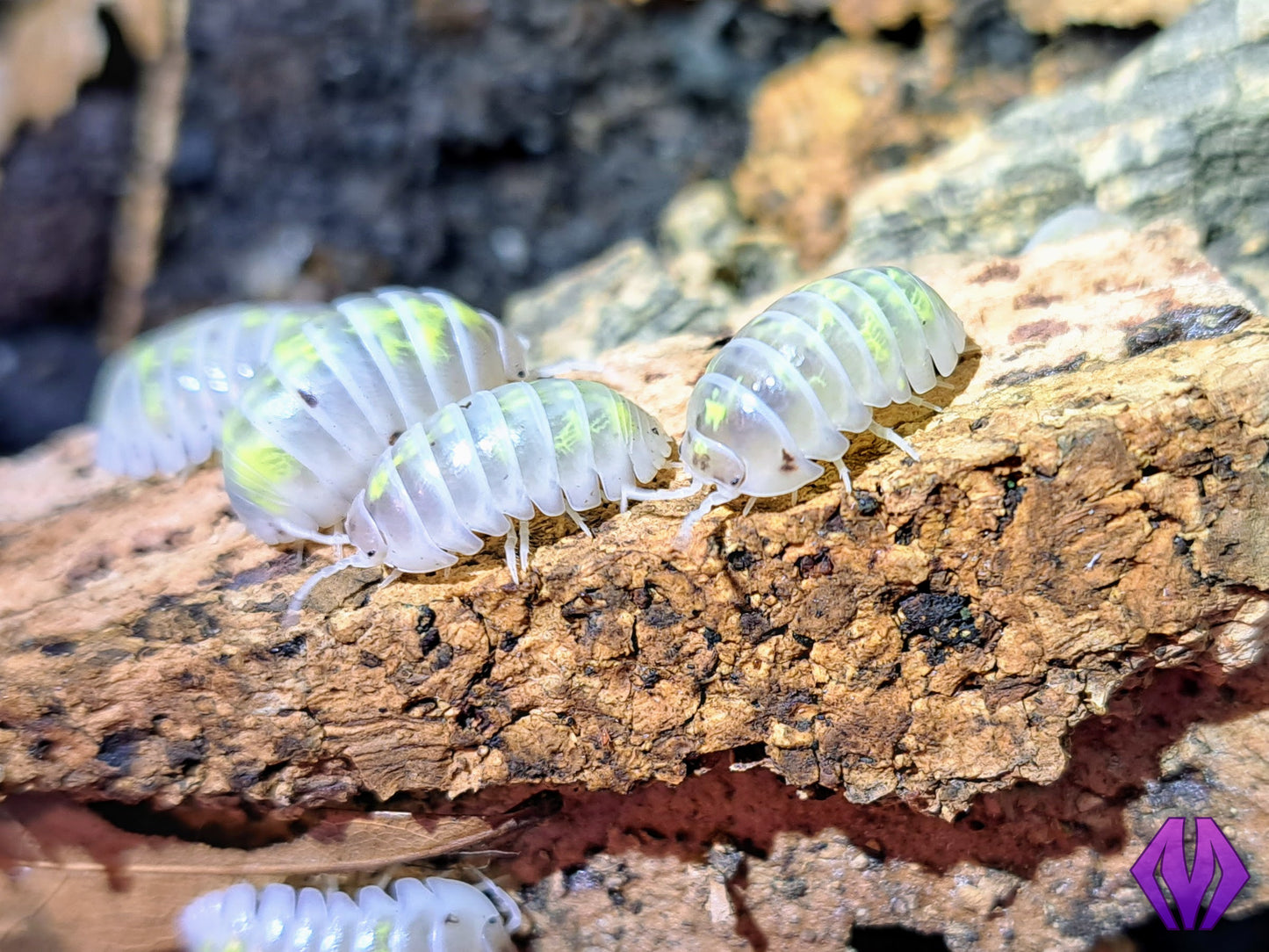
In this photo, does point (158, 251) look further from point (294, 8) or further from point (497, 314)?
point (497, 314)

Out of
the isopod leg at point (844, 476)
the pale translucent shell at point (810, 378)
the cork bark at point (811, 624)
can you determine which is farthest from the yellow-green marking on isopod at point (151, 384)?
the isopod leg at point (844, 476)

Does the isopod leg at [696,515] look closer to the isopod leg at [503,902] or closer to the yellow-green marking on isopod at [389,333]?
the yellow-green marking on isopod at [389,333]

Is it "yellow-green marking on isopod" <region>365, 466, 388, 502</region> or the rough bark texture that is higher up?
the rough bark texture

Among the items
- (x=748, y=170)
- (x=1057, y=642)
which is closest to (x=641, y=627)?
(x=1057, y=642)

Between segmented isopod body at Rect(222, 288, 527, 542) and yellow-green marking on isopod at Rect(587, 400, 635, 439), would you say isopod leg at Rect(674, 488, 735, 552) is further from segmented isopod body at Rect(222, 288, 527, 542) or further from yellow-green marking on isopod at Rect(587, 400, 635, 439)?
segmented isopod body at Rect(222, 288, 527, 542)

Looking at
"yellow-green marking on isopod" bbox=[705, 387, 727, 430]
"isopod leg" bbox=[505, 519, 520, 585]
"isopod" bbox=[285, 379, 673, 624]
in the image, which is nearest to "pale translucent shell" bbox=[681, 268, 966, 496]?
"yellow-green marking on isopod" bbox=[705, 387, 727, 430]

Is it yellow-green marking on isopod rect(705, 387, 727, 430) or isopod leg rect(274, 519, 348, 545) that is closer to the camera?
yellow-green marking on isopod rect(705, 387, 727, 430)
